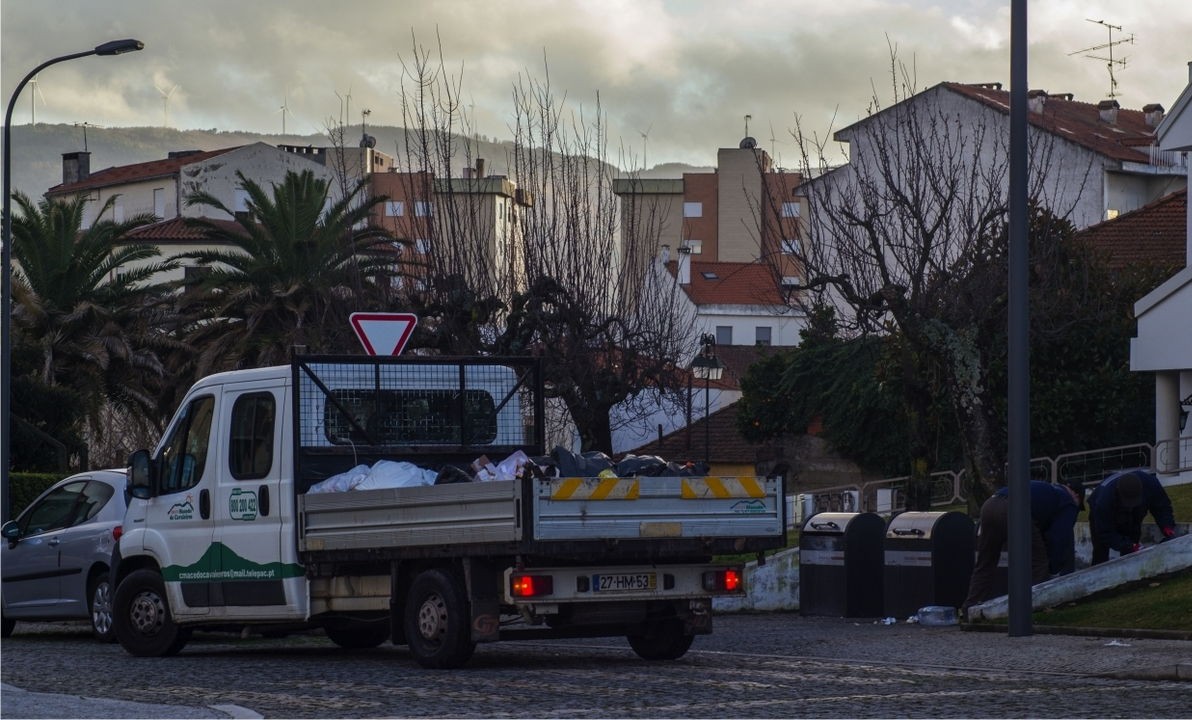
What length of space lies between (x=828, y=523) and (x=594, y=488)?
8.34m

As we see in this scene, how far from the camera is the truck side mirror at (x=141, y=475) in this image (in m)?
16.0

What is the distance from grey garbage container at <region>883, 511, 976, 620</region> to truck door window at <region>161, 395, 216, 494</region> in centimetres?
771

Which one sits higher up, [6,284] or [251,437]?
[6,284]

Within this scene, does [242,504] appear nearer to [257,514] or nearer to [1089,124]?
[257,514]

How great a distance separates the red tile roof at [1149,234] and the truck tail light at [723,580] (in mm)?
40331

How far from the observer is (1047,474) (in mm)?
38438

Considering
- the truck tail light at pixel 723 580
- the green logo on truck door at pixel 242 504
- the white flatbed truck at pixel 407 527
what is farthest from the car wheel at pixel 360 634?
the truck tail light at pixel 723 580

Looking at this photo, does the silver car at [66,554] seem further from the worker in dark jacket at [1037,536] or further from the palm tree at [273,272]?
the palm tree at [273,272]

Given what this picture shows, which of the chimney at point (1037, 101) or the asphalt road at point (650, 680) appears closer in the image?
the asphalt road at point (650, 680)

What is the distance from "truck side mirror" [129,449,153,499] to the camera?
52.5ft

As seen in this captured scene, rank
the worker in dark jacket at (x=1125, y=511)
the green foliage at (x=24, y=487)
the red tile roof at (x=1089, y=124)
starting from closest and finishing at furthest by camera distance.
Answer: the worker in dark jacket at (x=1125, y=511) → the green foliage at (x=24, y=487) → the red tile roof at (x=1089, y=124)

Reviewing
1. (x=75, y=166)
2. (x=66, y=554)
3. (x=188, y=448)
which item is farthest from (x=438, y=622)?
(x=75, y=166)

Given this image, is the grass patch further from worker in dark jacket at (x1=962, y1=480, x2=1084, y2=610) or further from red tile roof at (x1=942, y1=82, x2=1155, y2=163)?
red tile roof at (x1=942, y1=82, x2=1155, y2=163)

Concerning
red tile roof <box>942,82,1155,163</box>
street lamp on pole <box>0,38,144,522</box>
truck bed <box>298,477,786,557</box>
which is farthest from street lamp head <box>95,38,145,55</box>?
red tile roof <box>942,82,1155,163</box>
